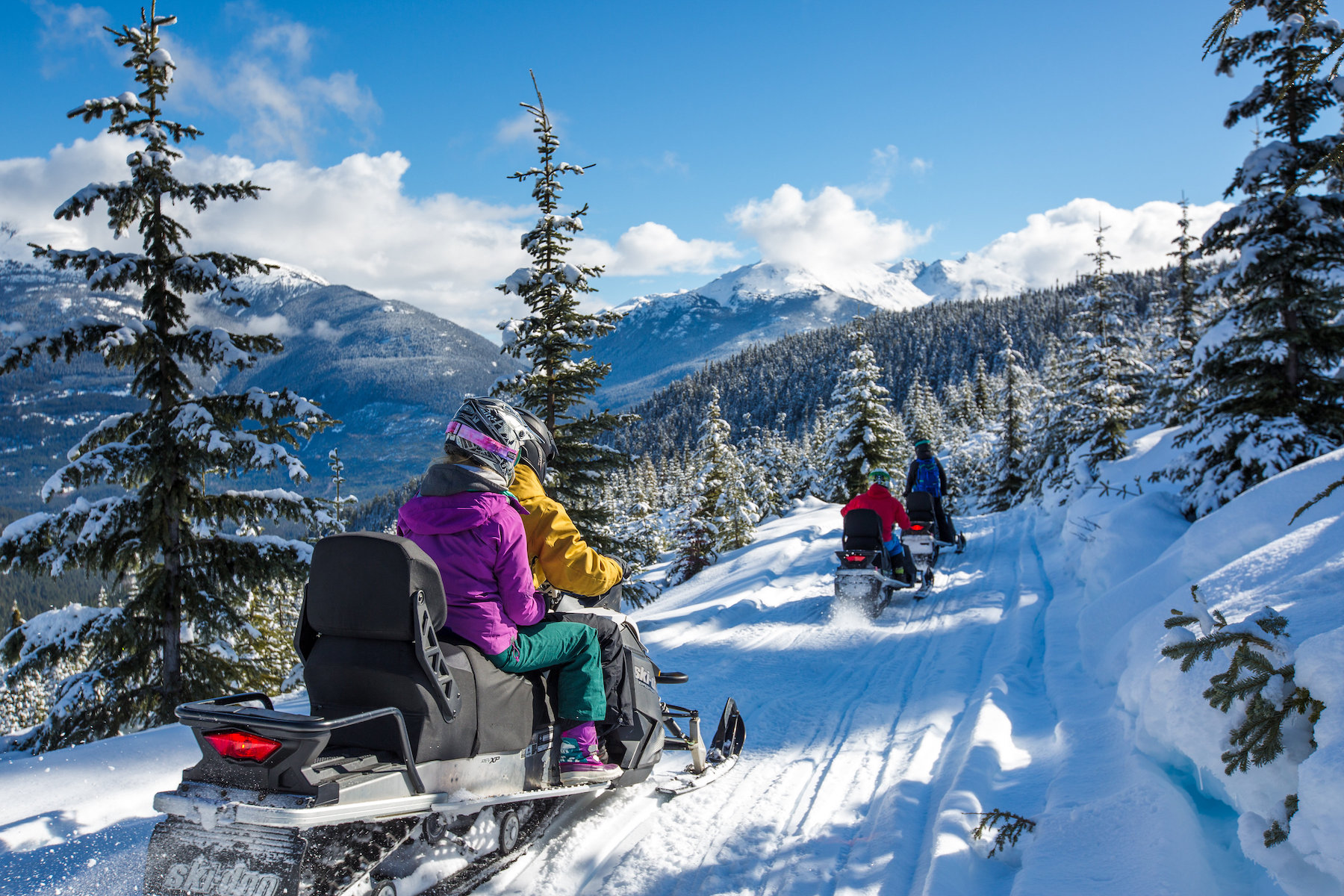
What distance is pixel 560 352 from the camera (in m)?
12.8

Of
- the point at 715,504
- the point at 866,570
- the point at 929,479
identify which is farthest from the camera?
the point at 715,504

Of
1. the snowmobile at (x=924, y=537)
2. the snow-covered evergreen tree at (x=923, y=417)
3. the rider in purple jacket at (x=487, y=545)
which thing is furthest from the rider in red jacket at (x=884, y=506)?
the snow-covered evergreen tree at (x=923, y=417)

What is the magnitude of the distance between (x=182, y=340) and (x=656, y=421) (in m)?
162

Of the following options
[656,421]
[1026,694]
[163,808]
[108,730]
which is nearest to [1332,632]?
[1026,694]

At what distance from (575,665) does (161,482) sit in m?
7.26

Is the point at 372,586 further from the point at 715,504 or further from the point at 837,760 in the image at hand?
the point at 715,504

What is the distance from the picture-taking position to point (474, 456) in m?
3.33

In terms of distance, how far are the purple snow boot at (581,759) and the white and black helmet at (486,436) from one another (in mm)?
1403

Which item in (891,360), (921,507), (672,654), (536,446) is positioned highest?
(891,360)

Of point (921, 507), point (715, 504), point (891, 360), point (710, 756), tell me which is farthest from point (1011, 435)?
point (891, 360)

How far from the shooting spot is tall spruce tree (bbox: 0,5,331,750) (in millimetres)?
7918

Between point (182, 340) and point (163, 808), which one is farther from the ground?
point (182, 340)

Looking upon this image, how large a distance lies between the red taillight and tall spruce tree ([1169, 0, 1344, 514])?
11038 millimetres

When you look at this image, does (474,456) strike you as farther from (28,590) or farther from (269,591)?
(28,590)
